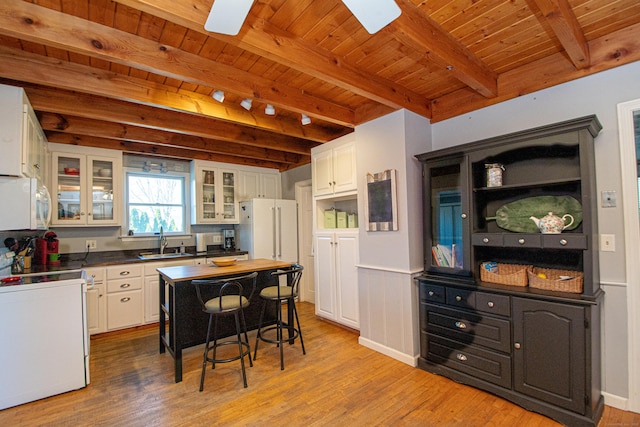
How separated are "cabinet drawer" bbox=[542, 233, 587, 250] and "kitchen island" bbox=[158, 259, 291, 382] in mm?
2277

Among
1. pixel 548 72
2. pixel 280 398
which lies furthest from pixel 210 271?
pixel 548 72

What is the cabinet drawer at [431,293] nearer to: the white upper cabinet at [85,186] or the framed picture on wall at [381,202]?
the framed picture on wall at [381,202]

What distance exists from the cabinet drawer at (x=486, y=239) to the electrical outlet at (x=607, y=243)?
619 millimetres

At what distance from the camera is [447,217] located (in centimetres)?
272

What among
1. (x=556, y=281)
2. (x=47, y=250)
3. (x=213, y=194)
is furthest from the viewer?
(x=213, y=194)

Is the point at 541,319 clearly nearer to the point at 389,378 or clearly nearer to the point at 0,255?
the point at 389,378

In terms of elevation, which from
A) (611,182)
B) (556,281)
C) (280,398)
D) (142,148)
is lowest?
(280,398)

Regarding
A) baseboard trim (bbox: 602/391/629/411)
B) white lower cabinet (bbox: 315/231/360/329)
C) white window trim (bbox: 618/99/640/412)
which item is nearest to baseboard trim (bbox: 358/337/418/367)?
white lower cabinet (bbox: 315/231/360/329)

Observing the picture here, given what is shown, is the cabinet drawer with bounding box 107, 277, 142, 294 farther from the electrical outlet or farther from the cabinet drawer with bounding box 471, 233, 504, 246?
the electrical outlet

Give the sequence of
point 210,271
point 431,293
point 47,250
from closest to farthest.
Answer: point 431,293 < point 210,271 < point 47,250

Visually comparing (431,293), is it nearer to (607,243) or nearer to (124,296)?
(607,243)

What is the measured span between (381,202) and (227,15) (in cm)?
208

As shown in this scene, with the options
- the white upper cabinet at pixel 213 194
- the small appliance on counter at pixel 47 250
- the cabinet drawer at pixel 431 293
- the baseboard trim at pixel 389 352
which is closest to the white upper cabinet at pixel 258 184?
the white upper cabinet at pixel 213 194

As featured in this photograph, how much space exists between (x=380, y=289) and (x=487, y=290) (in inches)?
39.8
